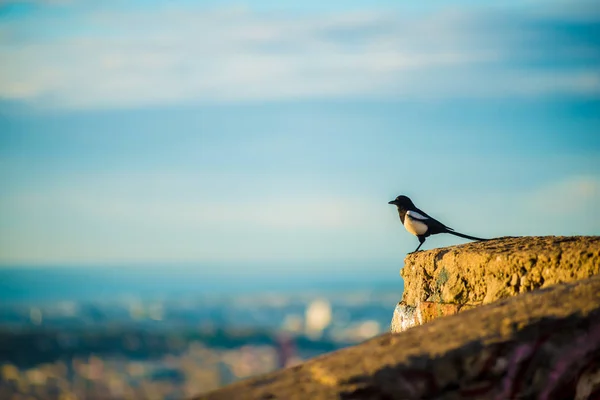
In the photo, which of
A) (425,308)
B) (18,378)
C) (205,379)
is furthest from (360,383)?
(18,378)

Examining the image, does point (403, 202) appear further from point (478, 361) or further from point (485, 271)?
point (478, 361)

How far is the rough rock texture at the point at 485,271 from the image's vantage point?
445 centimetres

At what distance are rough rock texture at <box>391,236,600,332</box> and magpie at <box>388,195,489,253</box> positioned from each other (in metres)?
3.16

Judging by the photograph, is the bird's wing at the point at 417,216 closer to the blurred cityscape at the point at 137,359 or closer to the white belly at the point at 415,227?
the white belly at the point at 415,227

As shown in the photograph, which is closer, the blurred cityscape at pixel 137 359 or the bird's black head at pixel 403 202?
the bird's black head at pixel 403 202

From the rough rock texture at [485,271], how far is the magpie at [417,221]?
3.16 meters

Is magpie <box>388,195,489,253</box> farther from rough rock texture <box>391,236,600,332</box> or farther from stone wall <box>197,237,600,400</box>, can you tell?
stone wall <box>197,237,600,400</box>

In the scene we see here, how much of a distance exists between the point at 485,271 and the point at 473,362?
1.66 m

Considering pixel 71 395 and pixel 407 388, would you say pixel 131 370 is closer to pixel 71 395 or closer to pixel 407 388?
pixel 71 395

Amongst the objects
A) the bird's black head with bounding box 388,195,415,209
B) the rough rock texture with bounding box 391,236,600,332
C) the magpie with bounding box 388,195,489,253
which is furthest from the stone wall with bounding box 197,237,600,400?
the bird's black head with bounding box 388,195,415,209

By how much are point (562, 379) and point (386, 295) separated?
105887mm

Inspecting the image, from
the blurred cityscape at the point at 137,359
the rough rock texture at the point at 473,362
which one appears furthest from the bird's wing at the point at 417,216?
the rough rock texture at the point at 473,362

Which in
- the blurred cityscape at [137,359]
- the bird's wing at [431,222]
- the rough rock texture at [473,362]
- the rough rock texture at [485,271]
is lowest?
the rough rock texture at [473,362]

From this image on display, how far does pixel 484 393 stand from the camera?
10.6 feet
